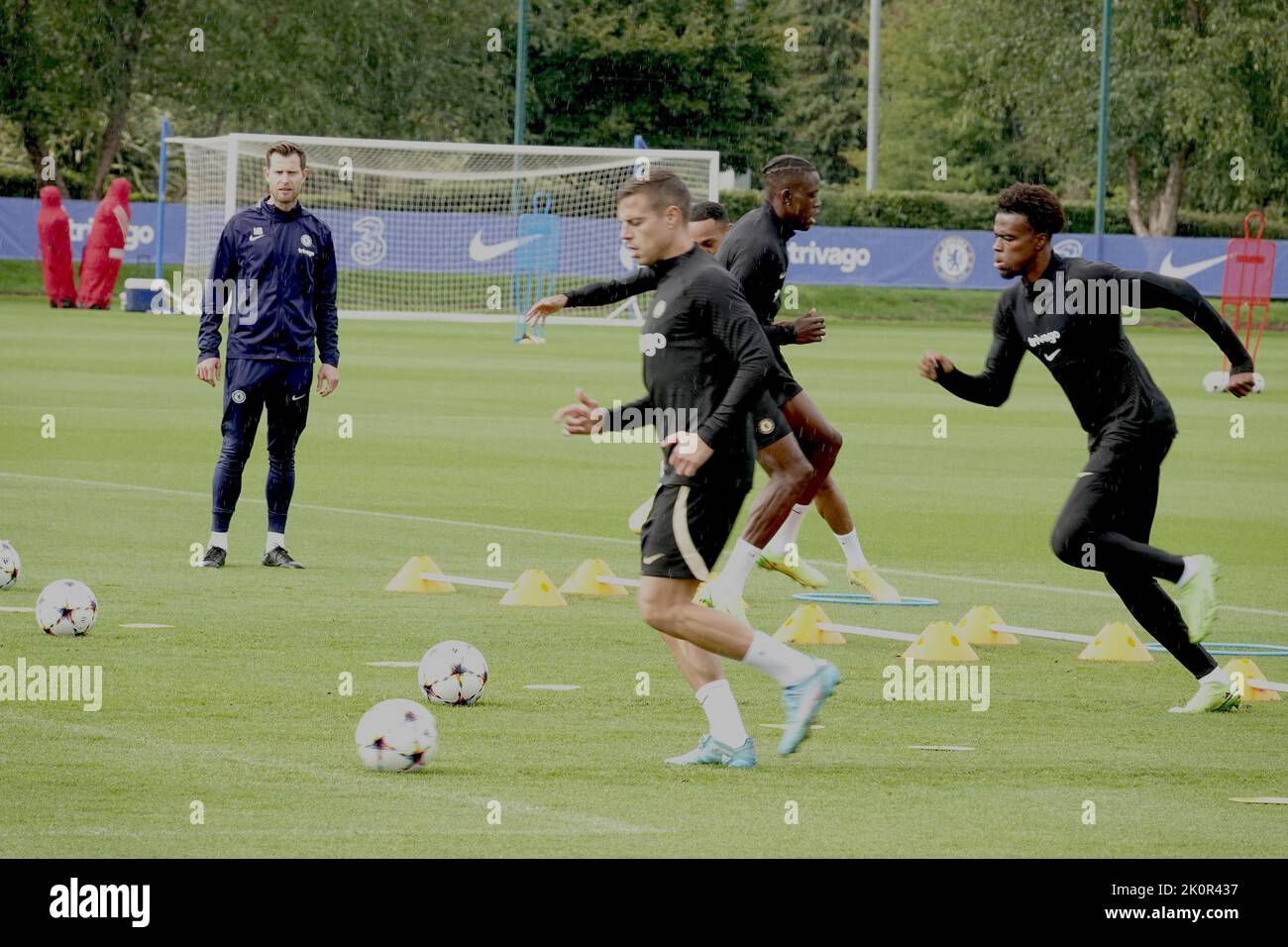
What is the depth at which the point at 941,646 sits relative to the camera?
1090cm

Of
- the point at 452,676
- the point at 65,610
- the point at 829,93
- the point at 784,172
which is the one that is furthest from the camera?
the point at 829,93

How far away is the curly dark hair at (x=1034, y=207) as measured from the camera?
9.72 metres

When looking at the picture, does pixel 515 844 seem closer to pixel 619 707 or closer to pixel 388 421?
pixel 619 707

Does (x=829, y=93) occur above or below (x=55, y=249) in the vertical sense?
above

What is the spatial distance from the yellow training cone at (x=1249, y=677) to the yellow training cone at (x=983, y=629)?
1335 mm

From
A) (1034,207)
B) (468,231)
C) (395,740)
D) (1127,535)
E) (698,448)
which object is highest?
(468,231)

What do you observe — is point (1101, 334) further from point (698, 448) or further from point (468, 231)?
point (468, 231)

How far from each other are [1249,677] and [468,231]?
121 ft

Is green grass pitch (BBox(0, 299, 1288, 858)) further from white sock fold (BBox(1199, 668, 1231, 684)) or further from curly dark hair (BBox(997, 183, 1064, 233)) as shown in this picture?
curly dark hair (BBox(997, 183, 1064, 233))

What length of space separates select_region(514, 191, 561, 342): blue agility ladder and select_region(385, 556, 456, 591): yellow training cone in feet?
95.0

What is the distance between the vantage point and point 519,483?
19281 millimetres

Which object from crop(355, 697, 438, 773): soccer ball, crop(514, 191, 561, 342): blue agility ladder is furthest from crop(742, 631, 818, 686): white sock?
crop(514, 191, 561, 342): blue agility ladder

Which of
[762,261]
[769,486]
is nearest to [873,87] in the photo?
[762,261]

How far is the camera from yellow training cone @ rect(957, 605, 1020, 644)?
11516mm
